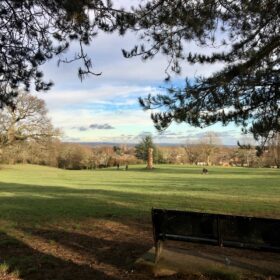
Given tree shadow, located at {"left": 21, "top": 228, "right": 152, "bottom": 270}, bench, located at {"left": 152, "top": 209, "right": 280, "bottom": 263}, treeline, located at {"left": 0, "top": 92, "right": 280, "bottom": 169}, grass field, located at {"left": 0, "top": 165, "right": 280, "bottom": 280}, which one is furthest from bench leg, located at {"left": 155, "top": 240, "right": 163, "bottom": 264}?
treeline, located at {"left": 0, "top": 92, "right": 280, "bottom": 169}

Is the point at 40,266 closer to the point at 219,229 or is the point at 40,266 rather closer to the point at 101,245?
the point at 101,245

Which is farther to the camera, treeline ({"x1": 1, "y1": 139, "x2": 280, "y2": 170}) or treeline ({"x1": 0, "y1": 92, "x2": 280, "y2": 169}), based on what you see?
treeline ({"x1": 1, "y1": 139, "x2": 280, "y2": 170})

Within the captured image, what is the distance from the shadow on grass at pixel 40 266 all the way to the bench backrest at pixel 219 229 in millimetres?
859

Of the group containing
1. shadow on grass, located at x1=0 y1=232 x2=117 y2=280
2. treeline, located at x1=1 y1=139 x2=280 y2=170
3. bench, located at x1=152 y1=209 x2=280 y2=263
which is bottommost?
shadow on grass, located at x1=0 y1=232 x2=117 y2=280

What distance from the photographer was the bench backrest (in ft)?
16.2

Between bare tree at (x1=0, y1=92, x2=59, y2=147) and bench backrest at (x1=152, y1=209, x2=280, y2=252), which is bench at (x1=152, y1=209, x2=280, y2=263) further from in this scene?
bare tree at (x1=0, y1=92, x2=59, y2=147)

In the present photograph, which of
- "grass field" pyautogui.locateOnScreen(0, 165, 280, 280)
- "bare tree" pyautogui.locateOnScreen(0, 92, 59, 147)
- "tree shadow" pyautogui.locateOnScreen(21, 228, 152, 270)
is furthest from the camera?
"bare tree" pyautogui.locateOnScreen(0, 92, 59, 147)

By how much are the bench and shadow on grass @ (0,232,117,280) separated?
0.85 meters

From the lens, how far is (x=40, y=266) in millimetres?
5828

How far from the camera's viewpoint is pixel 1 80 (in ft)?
24.9

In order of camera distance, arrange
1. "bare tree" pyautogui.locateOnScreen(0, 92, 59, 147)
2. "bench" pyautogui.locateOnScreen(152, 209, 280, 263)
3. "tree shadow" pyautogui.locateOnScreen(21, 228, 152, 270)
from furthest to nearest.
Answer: "bare tree" pyautogui.locateOnScreen(0, 92, 59, 147)
"tree shadow" pyautogui.locateOnScreen(21, 228, 152, 270)
"bench" pyautogui.locateOnScreen(152, 209, 280, 263)

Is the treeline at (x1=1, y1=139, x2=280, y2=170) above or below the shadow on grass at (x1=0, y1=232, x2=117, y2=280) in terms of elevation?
above

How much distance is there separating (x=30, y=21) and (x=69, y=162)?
64.3 m

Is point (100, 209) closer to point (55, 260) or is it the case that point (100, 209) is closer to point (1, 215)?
point (1, 215)
